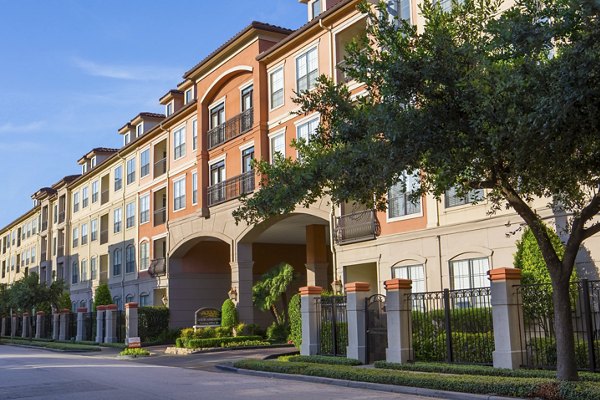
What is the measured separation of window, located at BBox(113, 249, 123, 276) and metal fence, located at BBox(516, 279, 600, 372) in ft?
119

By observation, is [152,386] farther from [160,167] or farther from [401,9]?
[160,167]

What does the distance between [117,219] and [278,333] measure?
20.8m

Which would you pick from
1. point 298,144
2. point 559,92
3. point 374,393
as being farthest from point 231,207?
→ point 559,92

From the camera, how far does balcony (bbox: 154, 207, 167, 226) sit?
42.2 meters

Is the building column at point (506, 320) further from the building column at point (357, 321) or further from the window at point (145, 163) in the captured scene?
the window at point (145, 163)

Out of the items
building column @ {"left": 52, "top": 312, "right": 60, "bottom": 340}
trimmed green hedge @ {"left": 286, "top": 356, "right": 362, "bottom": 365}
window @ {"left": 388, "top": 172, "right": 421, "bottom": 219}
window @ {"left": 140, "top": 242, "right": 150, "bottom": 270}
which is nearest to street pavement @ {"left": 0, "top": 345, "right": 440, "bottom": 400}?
trimmed green hedge @ {"left": 286, "top": 356, "right": 362, "bottom": 365}

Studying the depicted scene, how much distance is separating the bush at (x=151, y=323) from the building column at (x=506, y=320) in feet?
84.3

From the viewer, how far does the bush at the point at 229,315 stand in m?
32.6

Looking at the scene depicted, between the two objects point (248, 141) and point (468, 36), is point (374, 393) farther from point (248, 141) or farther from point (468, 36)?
point (248, 141)

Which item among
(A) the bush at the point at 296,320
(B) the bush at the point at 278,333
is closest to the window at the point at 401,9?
(A) the bush at the point at 296,320

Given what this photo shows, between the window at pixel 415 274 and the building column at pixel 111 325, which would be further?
the building column at pixel 111 325

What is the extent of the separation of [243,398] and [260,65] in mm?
20627

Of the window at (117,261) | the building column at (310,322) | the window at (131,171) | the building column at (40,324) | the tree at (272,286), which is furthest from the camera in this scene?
the building column at (40,324)

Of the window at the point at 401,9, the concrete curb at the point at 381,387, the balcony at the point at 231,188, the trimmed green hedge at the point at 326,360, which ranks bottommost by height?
the concrete curb at the point at 381,387
